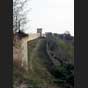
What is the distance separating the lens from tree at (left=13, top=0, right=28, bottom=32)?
1596 millimetres

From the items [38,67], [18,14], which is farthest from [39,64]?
[18,14]

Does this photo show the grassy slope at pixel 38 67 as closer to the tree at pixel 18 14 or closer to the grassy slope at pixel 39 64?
the grassy slope at pixel 39 64

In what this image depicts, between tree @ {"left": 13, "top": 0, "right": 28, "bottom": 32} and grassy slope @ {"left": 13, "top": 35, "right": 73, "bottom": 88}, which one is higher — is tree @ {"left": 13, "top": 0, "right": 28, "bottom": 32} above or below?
above

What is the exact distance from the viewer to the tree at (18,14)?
5.24 feet

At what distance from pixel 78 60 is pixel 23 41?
1.31 feet

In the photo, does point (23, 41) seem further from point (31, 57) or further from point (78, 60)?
point (78, 60)

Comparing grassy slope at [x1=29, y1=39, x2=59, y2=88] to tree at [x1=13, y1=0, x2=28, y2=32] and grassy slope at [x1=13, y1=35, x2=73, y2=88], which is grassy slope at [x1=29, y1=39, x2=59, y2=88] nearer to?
grassy slope at [x1=13, y1=35, x2=73, y2=88]

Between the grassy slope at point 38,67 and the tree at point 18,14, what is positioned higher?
the tree at point 18,14

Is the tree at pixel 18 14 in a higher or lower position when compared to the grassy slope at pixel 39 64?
higher

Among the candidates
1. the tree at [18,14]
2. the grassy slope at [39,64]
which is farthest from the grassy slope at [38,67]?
the tree at [18,14]

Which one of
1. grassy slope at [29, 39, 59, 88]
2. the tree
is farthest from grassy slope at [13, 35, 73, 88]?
the tree

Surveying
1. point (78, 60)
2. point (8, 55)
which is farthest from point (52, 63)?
point (8, 55)

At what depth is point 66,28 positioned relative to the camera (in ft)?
5.03

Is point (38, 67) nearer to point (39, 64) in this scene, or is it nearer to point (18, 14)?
point (39, 64)
